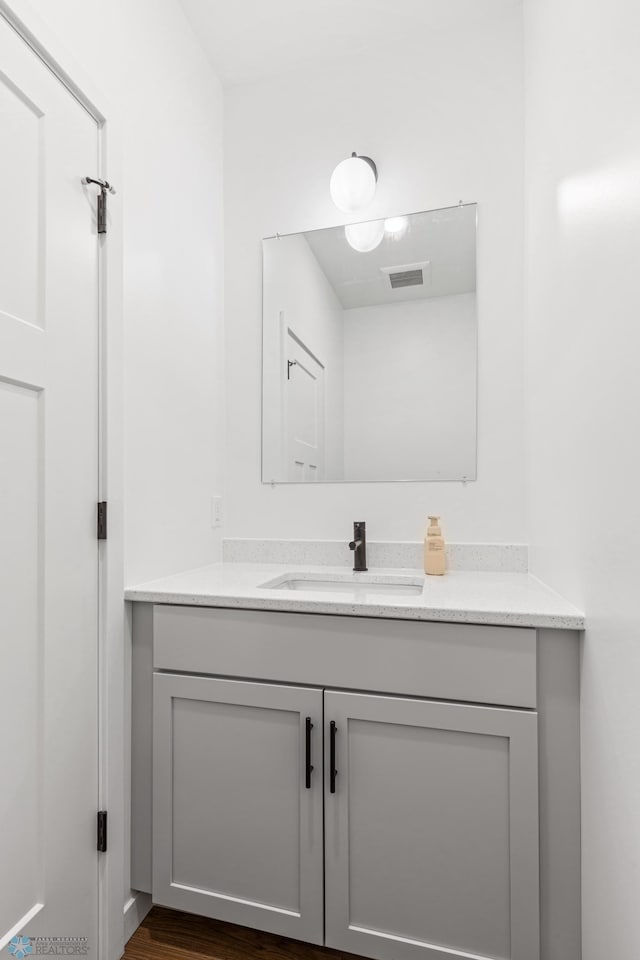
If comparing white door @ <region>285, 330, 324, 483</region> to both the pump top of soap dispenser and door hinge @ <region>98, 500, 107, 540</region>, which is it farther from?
door hinge @ <region>98, 500, 107, 540</region>

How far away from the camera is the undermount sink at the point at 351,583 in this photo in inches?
66.5

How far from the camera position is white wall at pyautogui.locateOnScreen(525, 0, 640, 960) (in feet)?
2.73

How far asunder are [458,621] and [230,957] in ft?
3.29

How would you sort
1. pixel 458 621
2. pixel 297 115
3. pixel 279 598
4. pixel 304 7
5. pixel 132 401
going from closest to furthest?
1. pixel 458 621
2. pixel 279 598
3. pixel 132 401
4. pixel 304 7
5. pixel 297 115

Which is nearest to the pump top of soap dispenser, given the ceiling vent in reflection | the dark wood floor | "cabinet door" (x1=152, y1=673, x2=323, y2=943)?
"cabinet door" (x1=152, y1=673, x2=323, y2=943)

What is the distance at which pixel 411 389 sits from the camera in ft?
6.04

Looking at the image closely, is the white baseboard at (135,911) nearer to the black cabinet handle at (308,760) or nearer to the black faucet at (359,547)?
the black cabinet handle at (308,760)

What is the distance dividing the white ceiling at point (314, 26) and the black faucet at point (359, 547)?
168cm

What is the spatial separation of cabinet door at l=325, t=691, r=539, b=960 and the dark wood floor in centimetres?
15

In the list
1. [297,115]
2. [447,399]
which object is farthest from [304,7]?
[447,399]

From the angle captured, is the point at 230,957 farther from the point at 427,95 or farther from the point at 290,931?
the point at 427,95

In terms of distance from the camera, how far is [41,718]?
42.5 inches

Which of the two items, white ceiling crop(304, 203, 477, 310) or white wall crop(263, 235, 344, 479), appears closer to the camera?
white ceiling crop(304, 203, 477, 310)

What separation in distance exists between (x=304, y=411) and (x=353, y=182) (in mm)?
805
